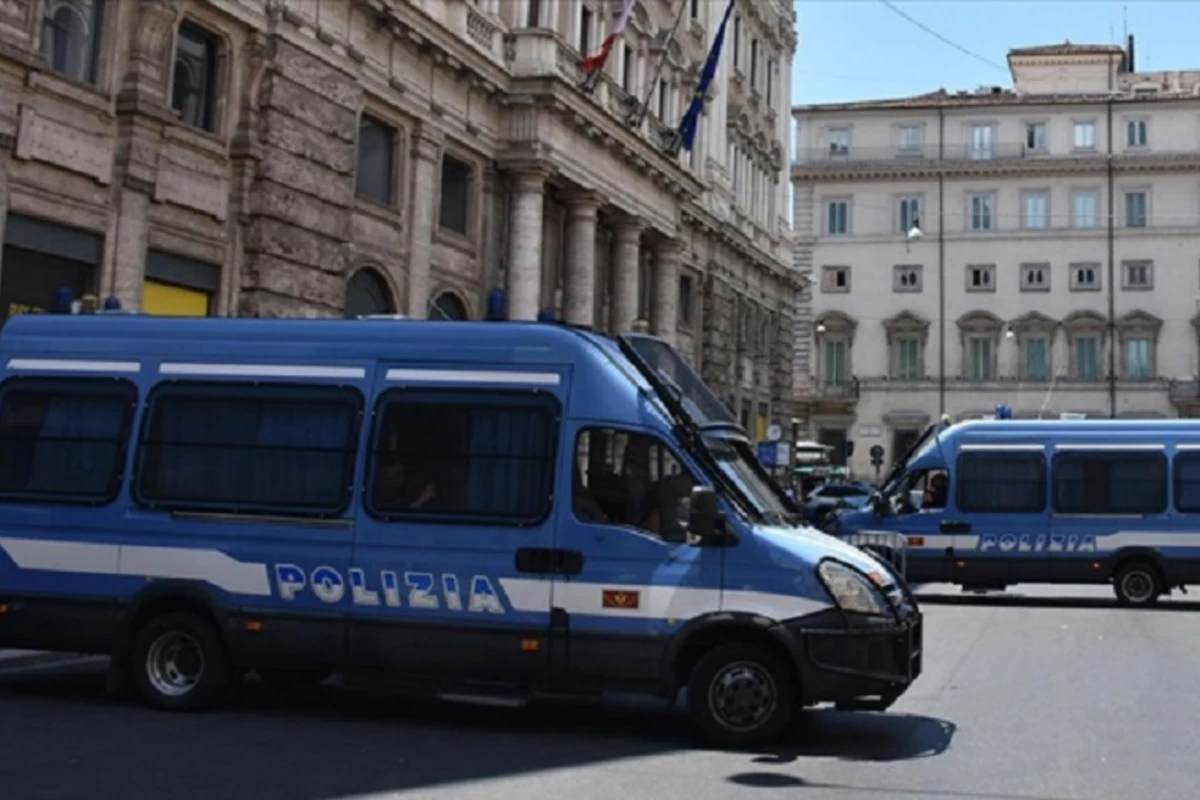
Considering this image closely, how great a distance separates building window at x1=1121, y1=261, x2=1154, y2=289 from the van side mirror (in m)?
66.0

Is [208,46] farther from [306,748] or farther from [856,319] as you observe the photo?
[856,319]

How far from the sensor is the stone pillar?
79.8ft

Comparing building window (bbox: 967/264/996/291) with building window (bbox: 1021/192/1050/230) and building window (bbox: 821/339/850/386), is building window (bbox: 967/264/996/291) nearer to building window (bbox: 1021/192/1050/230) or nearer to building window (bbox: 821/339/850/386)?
building window (bbox: 1021/192/1050/230)

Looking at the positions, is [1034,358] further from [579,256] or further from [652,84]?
[579,256]

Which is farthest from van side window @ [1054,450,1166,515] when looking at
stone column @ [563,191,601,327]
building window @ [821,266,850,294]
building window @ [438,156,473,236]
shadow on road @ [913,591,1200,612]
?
building window @ [821,266,850,294]

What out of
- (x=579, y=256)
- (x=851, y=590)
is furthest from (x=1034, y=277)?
(x=851, y=590)

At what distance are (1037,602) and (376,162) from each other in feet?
45.0

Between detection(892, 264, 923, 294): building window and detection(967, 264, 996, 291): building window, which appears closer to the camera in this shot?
detection(967, 264, 996, 291): building window

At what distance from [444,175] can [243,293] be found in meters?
7.80

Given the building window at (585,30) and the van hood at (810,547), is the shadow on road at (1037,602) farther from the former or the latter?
the building window at (585,30)

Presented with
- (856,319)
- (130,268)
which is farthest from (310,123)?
(856,319)

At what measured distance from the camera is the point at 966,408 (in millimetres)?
70188

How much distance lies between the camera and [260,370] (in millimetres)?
10297

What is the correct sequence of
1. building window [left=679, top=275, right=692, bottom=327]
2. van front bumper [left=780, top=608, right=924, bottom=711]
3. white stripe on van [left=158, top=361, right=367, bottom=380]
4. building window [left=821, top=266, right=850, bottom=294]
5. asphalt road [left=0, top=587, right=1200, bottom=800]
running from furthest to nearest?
building window [left=821, top=266, right=850, bottom=294], building window [left=679, top=275, right=692, bottom=327], white stripe on van [left=158, top=361, right=367, bottom=380], van front bumper [left=780, top=608, right=924, bottom=711], asphalt road [left=0, top=587, right=1200, bottom=800]
